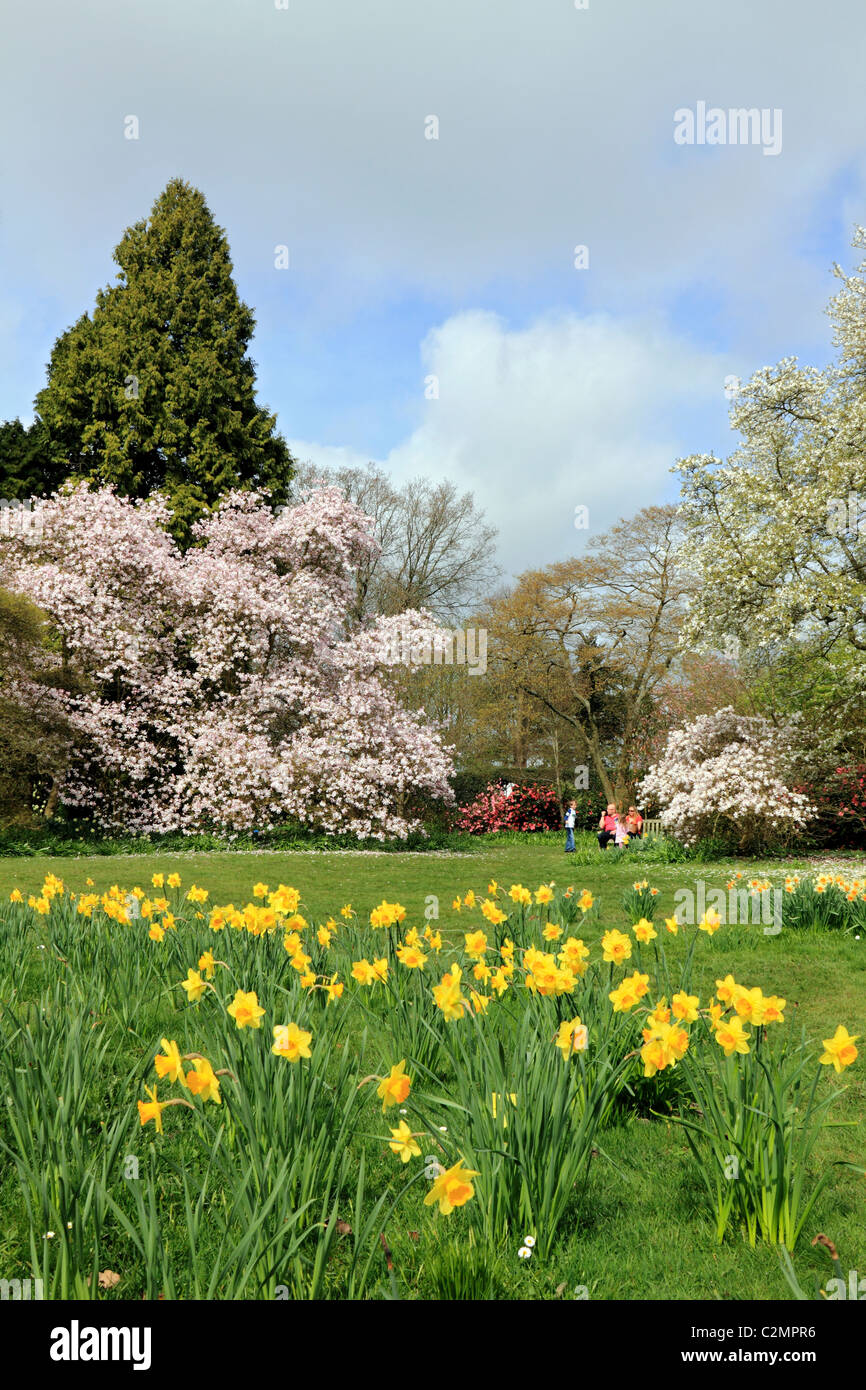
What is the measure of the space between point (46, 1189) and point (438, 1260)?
907 millimetres

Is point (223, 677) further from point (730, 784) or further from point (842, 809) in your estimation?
point (842, 809)

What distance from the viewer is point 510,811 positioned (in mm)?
22797

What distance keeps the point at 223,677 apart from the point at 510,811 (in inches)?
345

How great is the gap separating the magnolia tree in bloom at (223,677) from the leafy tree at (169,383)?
4.23 metres

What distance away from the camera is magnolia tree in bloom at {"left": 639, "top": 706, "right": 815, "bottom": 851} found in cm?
1421

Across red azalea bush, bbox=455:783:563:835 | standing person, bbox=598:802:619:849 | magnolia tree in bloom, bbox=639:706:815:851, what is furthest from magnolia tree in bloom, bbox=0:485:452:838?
red azalea bush, bbox=455:783:563:835

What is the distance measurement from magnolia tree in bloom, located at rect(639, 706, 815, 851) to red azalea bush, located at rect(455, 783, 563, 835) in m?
7.14

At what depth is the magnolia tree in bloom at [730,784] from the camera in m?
14.2

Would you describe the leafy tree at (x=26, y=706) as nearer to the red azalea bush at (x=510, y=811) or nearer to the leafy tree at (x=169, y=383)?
the leafy tree at (x=169, y=383)

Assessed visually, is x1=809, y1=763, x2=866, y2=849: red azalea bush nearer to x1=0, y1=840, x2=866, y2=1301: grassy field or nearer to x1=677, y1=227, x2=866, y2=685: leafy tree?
x1=677, y1=227, x2=866, y2=685: leafy tree

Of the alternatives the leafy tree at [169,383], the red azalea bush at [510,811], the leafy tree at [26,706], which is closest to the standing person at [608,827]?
the red azalea bush at [510,811]

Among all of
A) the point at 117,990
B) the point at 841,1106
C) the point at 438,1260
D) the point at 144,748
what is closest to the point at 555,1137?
the point at 438,1260
